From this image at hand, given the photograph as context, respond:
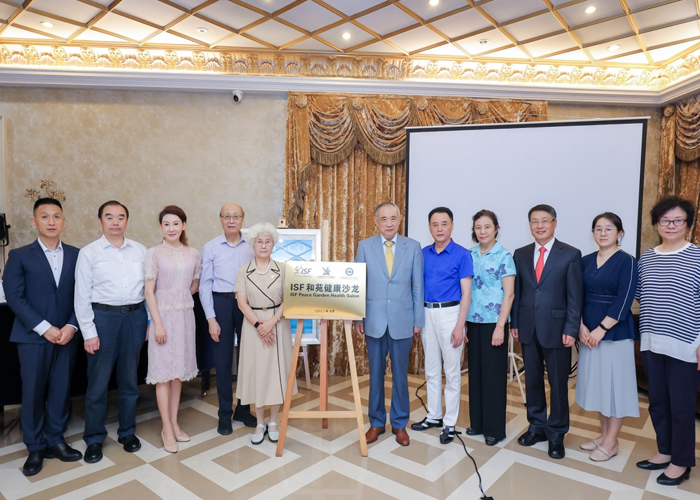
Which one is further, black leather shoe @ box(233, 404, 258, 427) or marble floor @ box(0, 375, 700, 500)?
black leather shoe @ box(233, 404, 258, 427)

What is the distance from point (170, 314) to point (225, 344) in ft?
1.62

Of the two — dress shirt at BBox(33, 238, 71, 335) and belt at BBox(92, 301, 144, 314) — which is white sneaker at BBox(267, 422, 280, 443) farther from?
dress shirt at BBox(33, 238, 71, 335)

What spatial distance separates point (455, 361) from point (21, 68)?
5.06 m

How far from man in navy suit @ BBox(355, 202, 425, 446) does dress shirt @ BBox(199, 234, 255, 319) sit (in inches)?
36.5

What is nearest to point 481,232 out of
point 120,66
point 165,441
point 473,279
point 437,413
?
point 473,279

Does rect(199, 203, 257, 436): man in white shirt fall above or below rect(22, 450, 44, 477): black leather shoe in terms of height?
above

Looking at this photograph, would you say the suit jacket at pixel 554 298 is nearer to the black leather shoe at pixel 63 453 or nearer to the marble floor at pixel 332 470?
the marble floor at pixel 332 470

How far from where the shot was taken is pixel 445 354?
3.07 meters

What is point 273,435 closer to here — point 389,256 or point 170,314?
point 170,314

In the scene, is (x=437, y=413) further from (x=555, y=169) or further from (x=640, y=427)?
(x=555, y=169)

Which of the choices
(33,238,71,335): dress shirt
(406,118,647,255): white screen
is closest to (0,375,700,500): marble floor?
(33,238,71,335): dress shirt

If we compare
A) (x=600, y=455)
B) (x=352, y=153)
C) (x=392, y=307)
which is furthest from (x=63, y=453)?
(x=352, y=153)

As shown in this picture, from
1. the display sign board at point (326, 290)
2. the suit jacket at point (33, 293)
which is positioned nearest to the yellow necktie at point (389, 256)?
the display sign board at point (326, 290)

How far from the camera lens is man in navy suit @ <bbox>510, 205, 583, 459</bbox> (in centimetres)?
280
